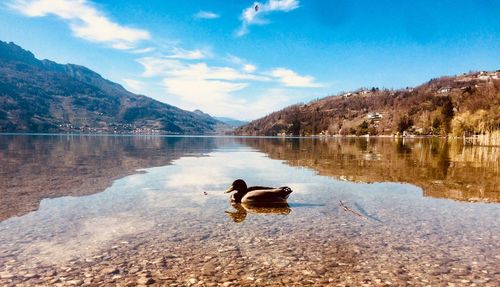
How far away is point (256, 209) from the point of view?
1747 cm

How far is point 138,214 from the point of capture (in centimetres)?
1540

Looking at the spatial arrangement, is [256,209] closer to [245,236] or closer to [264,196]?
[264,196]

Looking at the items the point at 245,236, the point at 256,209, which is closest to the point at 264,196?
the point at 256,209

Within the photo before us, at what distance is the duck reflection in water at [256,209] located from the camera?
15.7m

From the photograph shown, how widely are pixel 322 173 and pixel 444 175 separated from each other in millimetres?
10440

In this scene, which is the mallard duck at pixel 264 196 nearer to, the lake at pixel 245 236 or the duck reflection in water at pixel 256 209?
the duck reflection in water at pixel 256 209

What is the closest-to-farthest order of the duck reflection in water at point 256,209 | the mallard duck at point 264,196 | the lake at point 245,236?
the lake at point 245,236 < the duck reflection in water at point 256,209 < the mallard duck at point 264,196

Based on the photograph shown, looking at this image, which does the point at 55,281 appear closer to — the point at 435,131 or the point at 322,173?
the point at 322,173

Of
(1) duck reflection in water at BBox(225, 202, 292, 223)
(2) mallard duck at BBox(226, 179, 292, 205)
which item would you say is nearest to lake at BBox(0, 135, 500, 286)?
(1) duck reflection in water at BBox(225, 202, 292, 223)

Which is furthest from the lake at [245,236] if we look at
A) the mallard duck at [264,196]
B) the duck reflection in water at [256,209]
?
the mallard duck at [264,196]

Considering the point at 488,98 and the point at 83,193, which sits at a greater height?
the point at 488,98

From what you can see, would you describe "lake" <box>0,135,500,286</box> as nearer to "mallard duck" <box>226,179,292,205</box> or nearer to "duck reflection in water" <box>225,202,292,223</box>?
"duck reflection in water" <box>225,202,292,223</box>

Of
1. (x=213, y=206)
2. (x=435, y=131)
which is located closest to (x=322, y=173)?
(x=213, y=206)

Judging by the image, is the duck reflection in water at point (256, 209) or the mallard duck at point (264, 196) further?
the mallard duck at point (264, 196)
